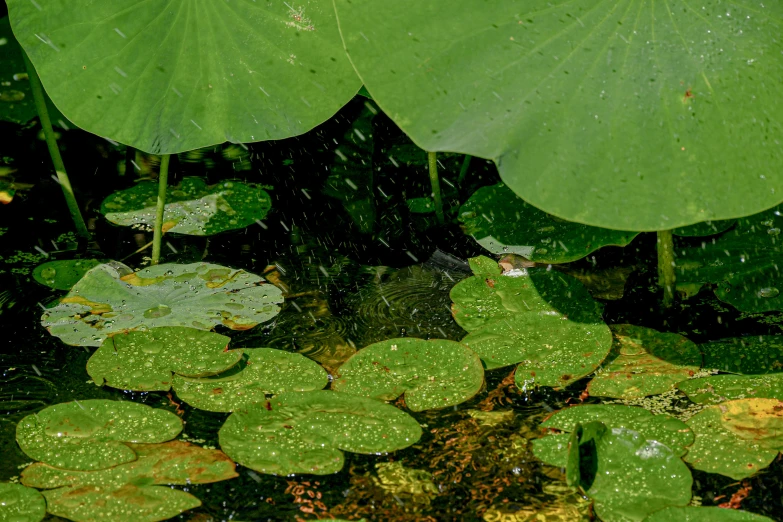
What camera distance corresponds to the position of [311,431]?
154cm

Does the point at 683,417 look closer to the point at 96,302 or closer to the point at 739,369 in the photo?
the point at 739,369

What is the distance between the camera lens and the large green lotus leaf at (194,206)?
2.36 m

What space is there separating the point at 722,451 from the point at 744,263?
694mm

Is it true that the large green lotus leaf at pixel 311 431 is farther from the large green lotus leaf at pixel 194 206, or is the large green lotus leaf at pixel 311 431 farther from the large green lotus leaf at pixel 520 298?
the large green lotus leaf at pixel 194 206

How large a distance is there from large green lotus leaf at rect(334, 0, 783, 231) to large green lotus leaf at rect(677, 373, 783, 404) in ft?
1.19

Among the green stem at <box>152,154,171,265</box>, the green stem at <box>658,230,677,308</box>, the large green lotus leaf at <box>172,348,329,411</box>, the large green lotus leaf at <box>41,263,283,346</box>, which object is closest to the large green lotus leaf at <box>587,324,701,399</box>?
the green stem at <box>658,230,677,308</box>

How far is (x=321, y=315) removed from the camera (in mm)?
1958

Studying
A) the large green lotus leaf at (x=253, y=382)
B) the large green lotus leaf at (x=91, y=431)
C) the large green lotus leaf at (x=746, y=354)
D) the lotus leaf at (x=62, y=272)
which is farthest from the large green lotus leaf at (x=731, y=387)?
the lotus leaf at (x=62, y=272)

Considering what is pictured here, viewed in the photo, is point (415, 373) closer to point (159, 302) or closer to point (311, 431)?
point (311, 431)

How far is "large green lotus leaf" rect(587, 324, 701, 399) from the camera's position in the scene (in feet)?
5.53

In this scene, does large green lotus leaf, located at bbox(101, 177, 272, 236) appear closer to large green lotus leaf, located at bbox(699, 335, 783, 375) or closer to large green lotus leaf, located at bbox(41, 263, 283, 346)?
large green lotus leaf, located at bbox(41, 263, 283, 346)

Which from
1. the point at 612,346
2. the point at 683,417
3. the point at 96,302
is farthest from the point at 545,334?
the point at 96,302

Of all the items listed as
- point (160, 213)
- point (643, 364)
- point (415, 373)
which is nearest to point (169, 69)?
point (160, 213)

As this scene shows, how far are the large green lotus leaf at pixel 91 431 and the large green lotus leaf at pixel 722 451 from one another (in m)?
1.00
